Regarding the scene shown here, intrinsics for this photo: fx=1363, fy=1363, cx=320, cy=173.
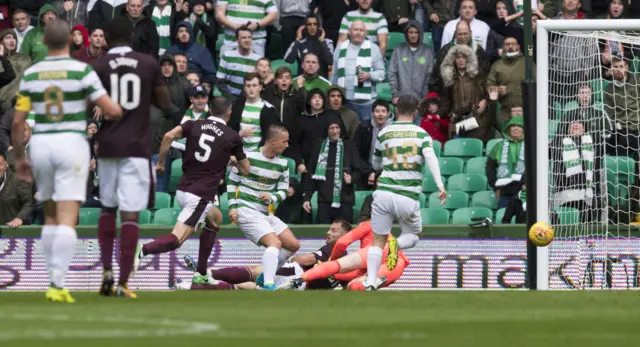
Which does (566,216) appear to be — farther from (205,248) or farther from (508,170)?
(205,248)

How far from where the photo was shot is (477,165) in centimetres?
1878

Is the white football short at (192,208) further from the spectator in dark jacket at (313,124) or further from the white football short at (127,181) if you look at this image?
the white football short at (127,181)

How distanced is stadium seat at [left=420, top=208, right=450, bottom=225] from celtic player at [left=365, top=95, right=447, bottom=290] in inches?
147

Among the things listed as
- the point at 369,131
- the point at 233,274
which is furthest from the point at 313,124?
the point at 233,274

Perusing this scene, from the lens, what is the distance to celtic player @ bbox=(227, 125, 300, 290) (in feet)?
50.4

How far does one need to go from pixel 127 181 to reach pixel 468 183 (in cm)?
883

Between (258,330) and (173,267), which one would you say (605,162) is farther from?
(258,330)

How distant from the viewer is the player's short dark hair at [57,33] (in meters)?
9.69

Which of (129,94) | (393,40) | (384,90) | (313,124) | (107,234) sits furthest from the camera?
(393,40)

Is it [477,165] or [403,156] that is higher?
[477,165]

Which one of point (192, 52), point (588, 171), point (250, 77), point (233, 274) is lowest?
point (233, 274)

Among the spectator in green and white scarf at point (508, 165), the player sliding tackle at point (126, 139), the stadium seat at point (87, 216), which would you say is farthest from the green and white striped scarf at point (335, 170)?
the player sliding tackle at point (126, 139)

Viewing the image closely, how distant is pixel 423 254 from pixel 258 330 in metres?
9.87

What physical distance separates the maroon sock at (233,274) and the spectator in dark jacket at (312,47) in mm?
5290
